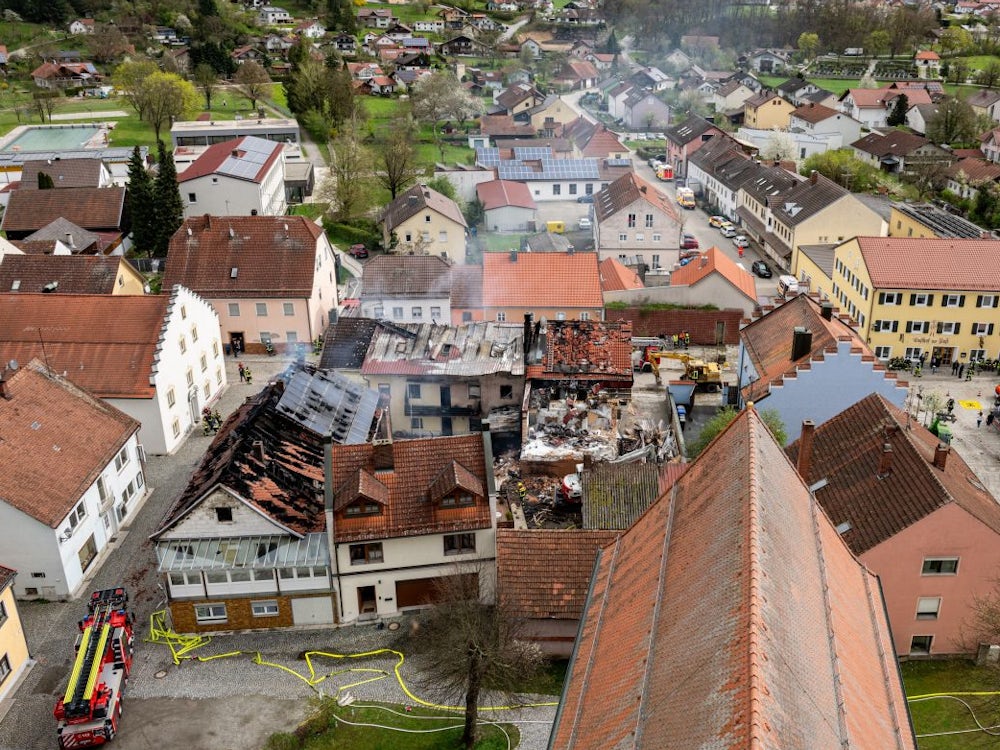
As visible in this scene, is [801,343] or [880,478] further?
[801,343]

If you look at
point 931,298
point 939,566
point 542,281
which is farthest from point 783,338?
point 542,281

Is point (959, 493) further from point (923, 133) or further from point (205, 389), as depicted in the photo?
point (923, 133)

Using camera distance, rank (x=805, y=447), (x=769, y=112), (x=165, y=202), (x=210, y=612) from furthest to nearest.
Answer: (x=769, y=112)
(x=165, y=202)
(x=210, y=612)
(x=805, y=447)

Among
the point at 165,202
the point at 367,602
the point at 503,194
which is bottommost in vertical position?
the point at 503,194

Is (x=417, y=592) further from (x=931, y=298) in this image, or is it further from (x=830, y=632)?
(x=931, y=298)

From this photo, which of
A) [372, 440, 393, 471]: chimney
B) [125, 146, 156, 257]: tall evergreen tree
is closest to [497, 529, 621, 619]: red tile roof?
[372, 440, 393, 471]: chimney

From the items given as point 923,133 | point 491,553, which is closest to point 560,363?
point 491,553
